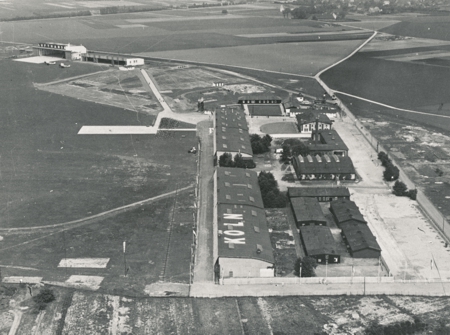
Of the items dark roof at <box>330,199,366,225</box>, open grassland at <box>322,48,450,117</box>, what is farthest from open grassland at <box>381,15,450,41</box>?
dark roof at <box>330,199,366,225</box>

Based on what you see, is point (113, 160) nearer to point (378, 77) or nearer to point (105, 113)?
point (105, 113)

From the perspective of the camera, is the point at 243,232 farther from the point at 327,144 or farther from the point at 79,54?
the point at 79,54

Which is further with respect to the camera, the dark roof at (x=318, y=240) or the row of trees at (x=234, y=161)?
the row of trees at (x=234, y=161)

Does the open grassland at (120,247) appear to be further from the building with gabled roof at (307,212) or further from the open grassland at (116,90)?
the open grassland at (116,90)

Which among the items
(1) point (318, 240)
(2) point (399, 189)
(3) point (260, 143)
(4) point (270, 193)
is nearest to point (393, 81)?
(3) point (260, 143)

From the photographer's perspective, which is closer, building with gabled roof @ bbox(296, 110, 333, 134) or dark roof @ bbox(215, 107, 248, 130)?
dark roof @ bbox(215, 107, 248, 130)

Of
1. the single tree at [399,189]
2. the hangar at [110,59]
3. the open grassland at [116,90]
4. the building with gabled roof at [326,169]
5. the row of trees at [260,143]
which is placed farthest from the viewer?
the hangar at [110,59]

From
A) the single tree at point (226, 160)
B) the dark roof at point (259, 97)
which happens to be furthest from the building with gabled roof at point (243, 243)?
the dark roof at point (259, 97)

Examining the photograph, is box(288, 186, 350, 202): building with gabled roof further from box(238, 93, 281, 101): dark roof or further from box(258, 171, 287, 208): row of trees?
box(238, 93, 281, 101): dark roof
